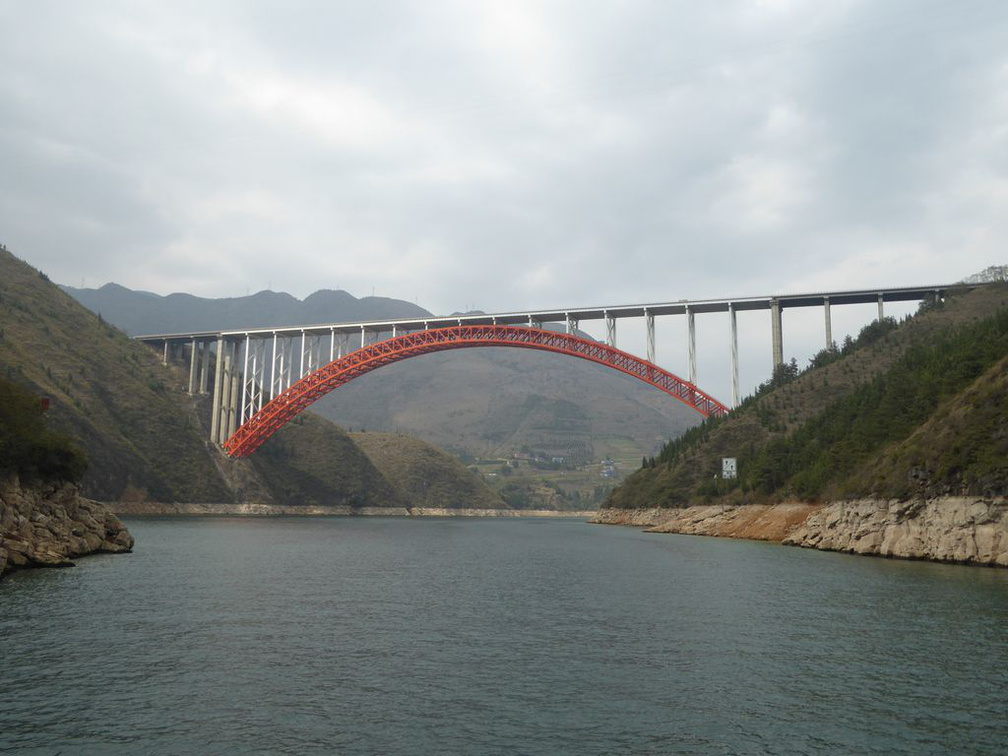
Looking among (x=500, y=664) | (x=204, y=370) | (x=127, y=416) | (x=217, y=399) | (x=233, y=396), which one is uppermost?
(x=204, y=370)

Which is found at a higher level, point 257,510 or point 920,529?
point 920,529

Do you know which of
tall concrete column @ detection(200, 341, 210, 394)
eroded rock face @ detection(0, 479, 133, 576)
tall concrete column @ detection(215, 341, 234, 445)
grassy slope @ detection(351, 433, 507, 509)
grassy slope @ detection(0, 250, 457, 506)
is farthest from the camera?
grassy slope @ detection(351, 433, 507, 509)

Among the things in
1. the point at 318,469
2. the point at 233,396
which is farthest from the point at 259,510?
the point at 318,469

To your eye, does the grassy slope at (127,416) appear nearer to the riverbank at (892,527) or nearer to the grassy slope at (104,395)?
the grassy slope at (104,395)

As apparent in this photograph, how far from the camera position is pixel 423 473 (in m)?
164

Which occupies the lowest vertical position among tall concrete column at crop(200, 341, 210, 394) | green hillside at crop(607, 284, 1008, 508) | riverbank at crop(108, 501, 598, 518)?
riverbank at crop(108, 501, 598, 518)

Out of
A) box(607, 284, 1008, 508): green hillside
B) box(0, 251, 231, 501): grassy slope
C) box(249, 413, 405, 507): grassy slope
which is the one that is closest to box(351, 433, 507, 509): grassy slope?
box(249, 413, 405, 507): grassy slope

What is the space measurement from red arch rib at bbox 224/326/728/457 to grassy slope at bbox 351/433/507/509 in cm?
4842

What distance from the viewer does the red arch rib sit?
86.4m

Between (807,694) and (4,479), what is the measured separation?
32.7m

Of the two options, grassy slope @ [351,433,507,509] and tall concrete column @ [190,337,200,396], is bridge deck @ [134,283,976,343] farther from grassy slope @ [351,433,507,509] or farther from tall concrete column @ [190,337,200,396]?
grassy slope @ [351,433,507,509]

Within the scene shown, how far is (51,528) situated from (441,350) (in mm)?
55580

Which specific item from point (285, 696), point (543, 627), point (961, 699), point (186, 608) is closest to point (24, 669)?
point (285, 696)

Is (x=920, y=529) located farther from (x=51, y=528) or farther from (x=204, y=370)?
(x=204, y=370)
